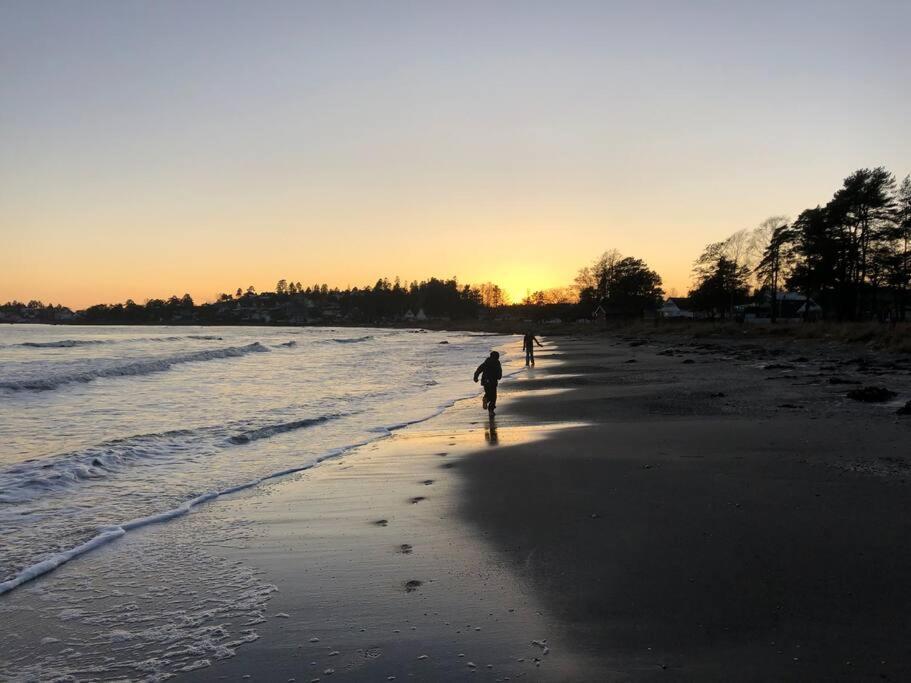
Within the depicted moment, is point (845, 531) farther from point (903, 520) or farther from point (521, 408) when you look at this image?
point (521, 408)

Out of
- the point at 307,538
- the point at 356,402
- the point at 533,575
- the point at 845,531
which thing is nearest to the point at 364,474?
the point at 307,538

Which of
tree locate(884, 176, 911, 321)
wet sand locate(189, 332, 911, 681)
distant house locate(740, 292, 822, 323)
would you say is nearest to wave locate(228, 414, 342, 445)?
wet sand locate(189, 332, 911, 681)

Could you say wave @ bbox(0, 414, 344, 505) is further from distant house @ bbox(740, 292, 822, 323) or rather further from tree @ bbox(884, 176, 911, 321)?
distant house @ bbox(740, 292, 822, 323)

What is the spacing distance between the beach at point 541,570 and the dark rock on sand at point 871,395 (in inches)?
142

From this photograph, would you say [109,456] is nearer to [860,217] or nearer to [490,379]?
[490,379]

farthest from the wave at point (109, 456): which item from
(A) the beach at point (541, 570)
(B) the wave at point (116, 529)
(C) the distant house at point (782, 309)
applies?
(C) the distant house at point (782, 309)

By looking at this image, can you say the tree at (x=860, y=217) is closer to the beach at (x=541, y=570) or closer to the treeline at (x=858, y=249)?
the treeline at (x=858, y=249)

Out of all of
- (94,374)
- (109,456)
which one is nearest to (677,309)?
(94,374)

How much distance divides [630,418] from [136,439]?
31.7 ft

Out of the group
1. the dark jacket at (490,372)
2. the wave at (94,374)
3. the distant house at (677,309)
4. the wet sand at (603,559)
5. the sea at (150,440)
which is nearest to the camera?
the wet sand at (603,559)

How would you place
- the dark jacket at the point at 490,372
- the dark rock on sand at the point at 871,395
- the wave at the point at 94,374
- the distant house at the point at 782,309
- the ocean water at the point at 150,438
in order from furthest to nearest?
the distant house at the point at 782,309, the wave at the point at 94,374, the dark jacket at the point at 490,372, the dark rock on sand at the point at 871,395, the ocean water at the point at 150,438

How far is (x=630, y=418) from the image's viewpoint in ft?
41.0

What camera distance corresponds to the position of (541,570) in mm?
4672

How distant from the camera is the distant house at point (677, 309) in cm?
11231
